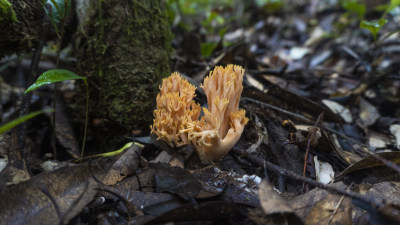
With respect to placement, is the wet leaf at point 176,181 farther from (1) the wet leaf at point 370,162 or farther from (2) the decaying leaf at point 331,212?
(1) the wet leaf at point 370,162

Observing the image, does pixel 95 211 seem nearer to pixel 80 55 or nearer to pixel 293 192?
pixel 293 192

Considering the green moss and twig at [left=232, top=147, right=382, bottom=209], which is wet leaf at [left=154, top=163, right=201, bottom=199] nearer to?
twig at [left=232, top=147, right=382, bottom=209]

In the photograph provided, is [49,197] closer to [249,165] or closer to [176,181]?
[176,181]

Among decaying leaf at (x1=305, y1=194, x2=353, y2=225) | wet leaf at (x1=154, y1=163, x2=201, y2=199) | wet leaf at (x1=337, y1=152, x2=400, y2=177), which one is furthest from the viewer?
wet leaf at (x1=337, y1=152, x2=400, y2=177)

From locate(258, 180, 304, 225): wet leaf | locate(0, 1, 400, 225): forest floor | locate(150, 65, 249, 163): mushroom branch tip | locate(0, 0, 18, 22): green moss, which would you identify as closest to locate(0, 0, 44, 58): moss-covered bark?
locate(0, 0, 18, 22): green moss

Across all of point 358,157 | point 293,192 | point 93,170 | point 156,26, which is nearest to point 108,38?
point 156,26

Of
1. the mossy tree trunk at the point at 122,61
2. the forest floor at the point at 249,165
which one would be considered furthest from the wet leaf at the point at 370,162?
the mossy tree trunk at the point at 122,61

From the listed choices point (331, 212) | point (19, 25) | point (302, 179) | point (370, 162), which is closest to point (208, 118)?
point (302, 179)

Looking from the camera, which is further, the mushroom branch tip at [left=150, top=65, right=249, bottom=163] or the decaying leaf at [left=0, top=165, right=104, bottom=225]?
the mushroom branch tip at [left=150, top=65, right=249, bottom=163]
